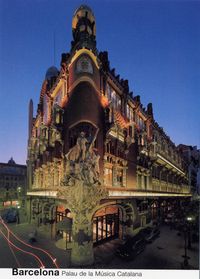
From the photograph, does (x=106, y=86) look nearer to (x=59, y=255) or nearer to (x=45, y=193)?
(x=45, y=193)

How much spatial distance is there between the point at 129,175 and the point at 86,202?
283 inches

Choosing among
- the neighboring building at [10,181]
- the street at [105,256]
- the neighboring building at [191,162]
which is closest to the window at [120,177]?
the street at [105,256]

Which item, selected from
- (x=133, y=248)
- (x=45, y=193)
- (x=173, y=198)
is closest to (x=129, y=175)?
(x=133, y=248)

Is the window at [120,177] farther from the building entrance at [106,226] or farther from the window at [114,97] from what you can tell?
the window at [114,97]

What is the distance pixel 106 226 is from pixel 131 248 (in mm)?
3132

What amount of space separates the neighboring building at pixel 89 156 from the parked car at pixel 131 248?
1.97m

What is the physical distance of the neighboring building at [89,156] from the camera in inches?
532

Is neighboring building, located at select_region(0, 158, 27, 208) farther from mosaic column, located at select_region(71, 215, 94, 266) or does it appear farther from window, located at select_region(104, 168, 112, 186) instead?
mosaic column, located at select_region(71, 215, 94, 266)

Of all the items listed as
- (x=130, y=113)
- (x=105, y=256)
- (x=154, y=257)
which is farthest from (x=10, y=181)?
(x=154, y=257)

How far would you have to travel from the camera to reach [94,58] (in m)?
16.0

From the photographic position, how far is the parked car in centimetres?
1364

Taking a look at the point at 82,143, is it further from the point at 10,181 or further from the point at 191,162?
the point at 191,162

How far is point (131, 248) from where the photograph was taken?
559 inches

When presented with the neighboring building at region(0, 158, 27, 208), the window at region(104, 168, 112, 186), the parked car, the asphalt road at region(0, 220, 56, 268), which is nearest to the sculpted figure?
the window at region(104, 168, 112, 186)
